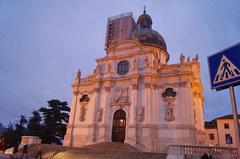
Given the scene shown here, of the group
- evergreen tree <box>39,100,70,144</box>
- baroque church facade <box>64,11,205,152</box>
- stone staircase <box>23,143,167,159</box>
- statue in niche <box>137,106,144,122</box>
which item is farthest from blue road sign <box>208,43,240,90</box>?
evergreen tree <box>39,100,70,144</box>

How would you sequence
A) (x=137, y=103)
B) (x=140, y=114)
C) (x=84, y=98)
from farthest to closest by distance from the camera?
→ (x=84, y=98), (x=137, y=103), (x=140, y=114)

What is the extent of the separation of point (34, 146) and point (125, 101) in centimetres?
1152

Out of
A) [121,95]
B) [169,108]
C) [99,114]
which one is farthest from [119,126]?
[169,108]

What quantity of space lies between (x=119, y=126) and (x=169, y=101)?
6.97m

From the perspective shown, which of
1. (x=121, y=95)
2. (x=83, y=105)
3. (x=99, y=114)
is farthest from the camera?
(x=83, y=105)

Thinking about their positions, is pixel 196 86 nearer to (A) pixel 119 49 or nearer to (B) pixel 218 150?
(A) pixel 119 49

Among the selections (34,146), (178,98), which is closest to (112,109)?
(178,98)

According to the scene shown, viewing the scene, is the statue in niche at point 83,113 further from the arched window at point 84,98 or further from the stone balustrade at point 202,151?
A: the stone balustrade at point 202,151

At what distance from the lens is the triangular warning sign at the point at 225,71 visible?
358 cm

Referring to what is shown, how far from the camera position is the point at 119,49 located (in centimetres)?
2997

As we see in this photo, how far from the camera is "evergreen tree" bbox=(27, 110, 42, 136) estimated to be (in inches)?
1300

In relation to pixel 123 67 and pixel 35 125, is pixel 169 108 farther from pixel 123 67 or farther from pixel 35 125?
pixel 35 125

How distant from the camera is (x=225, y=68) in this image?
12.2ft

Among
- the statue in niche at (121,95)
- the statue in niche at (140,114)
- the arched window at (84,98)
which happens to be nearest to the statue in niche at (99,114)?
the statue in niche at (121,95)
